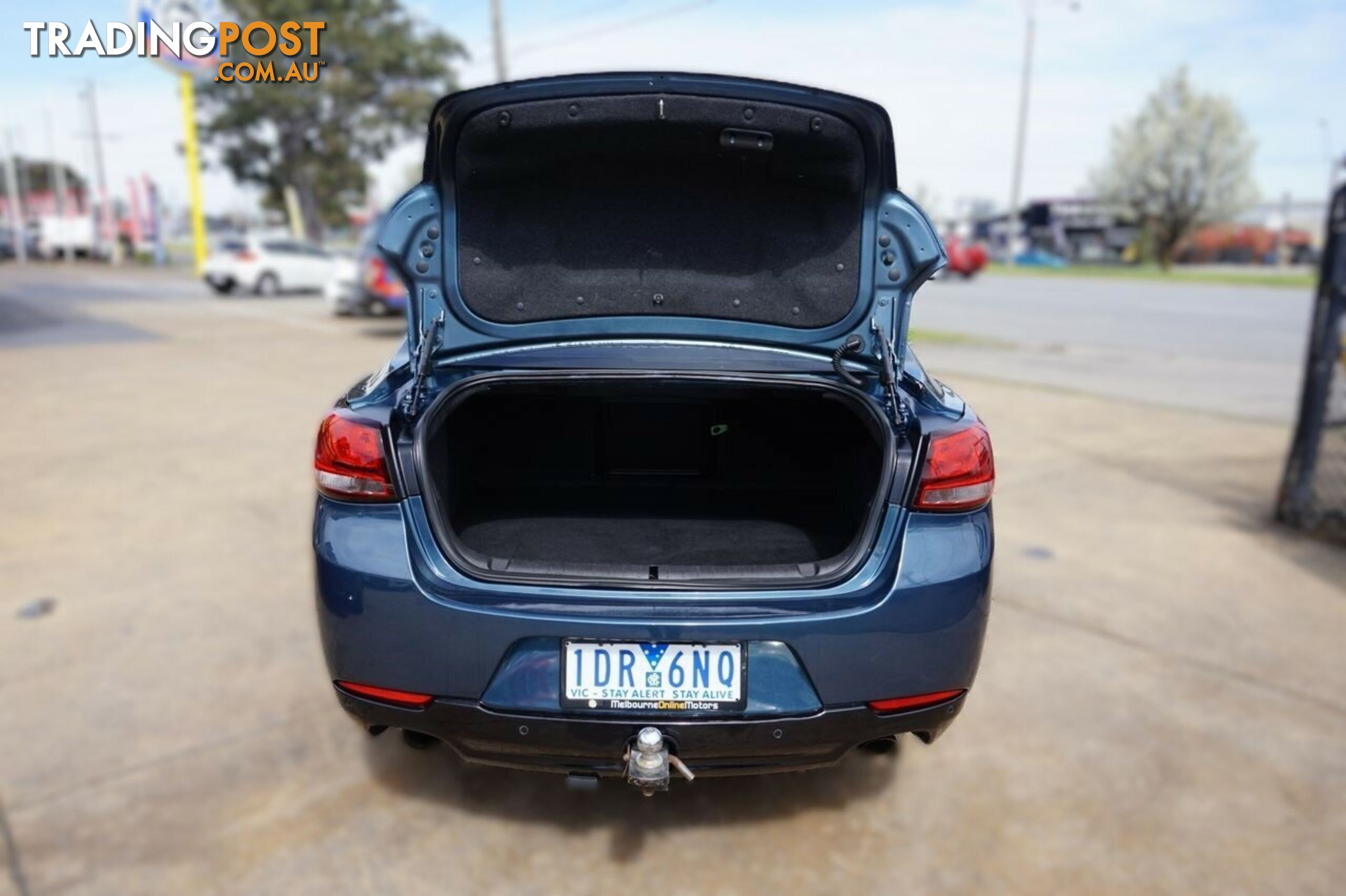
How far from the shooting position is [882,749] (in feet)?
7.61

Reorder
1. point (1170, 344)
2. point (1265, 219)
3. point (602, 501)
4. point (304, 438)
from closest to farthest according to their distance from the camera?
point (602, 501) < point (304, 438) < point (1170, 344) < point (1265, 219)

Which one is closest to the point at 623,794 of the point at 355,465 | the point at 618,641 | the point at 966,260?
the point at 618,641

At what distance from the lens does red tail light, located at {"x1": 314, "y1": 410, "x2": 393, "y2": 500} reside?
2172 millimetres

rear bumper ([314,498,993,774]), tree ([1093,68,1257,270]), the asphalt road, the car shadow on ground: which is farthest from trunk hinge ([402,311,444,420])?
tree ([1093,68,1257,270])

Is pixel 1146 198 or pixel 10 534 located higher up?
pixel 1146 198

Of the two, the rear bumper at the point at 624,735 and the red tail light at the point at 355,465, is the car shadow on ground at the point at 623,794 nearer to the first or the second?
the rear bumper at the point at 624,735

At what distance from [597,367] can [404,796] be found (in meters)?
1.33

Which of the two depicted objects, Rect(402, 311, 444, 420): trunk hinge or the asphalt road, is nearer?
Rect(402, 311, 444, 420): trunk hinge

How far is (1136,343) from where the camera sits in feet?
45.8

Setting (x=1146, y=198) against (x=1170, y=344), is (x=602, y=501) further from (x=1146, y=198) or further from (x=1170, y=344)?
(x=1146, y=198)

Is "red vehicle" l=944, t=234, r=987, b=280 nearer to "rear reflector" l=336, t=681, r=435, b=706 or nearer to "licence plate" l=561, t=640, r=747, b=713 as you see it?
"licence plate" l=561, t=640, r=747, b=713

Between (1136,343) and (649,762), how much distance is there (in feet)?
45.8

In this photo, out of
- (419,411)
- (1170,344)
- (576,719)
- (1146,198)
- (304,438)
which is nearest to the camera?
(576,719)

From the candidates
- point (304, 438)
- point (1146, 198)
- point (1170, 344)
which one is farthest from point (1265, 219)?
point (304, 438)
